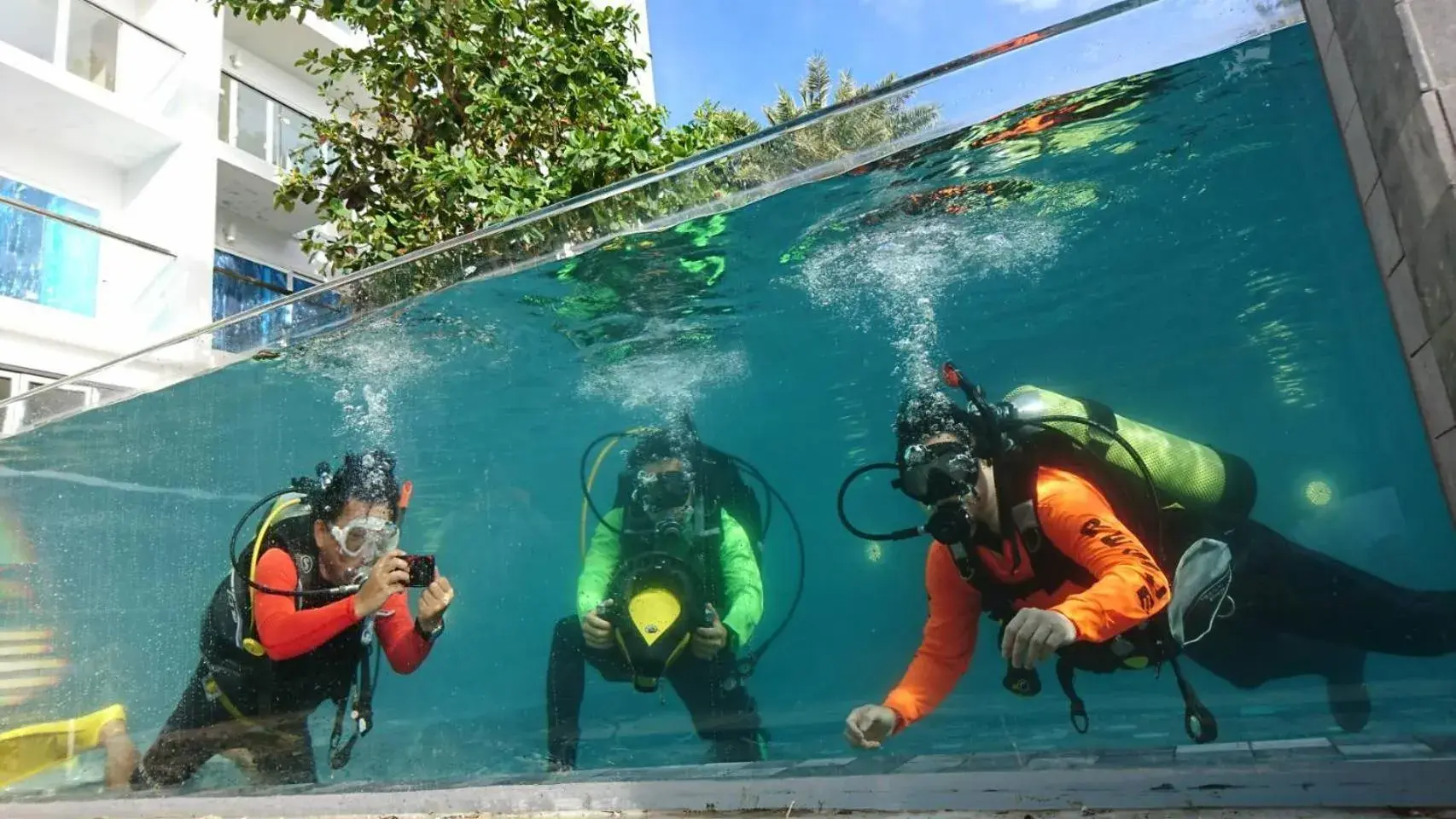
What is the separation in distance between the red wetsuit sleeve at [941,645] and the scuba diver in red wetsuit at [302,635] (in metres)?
3.14

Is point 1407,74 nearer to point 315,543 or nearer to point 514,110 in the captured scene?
point 315,543

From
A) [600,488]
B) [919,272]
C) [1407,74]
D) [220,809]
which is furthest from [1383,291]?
[220,809]

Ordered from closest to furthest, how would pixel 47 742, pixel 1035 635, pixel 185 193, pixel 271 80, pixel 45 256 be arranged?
1. pixel 1035 635
2. pixel 47 742
3. pixel 45 256
4. pixel 185 193
5. pixel 271 80

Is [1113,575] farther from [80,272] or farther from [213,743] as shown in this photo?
[80,272]

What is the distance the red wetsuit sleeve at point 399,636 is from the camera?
19.3 ft

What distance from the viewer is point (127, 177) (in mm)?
13227

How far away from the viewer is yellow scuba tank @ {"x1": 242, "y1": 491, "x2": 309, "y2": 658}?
6055 mm

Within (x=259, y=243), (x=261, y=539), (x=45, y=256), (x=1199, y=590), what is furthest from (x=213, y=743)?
(x=259, y=243)

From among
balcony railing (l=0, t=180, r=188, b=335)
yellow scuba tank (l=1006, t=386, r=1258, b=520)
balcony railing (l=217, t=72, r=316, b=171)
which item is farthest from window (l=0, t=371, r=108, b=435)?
yellow scuba tank (l=1006, t=386, r=1258, b=520)

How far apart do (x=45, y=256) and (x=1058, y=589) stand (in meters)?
12.5

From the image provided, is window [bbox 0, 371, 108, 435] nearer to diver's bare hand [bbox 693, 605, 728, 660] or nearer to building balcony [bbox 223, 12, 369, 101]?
diver's bare hand [bbox 693, 605, 728, 660]

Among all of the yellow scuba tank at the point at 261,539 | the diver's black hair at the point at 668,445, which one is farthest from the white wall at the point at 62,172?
the diver's black hair at the point at 668,445

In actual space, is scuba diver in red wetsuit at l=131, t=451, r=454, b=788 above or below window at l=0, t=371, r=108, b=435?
below

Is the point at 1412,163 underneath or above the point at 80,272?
underneath
